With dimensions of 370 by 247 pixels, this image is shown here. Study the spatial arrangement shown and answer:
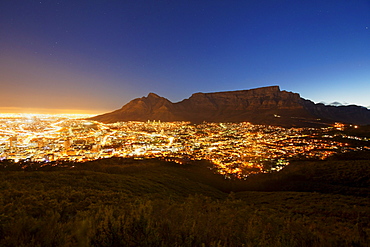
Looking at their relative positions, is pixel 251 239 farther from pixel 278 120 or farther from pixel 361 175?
pixel 278 120

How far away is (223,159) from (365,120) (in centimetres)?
16009

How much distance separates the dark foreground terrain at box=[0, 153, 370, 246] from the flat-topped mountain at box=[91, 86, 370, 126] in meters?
88.8

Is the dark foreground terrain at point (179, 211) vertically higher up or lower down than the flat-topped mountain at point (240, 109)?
lower down

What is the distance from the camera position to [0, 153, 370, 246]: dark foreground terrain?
3029 mm

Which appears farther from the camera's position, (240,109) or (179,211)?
(240,109)

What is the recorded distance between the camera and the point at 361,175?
53.9ft

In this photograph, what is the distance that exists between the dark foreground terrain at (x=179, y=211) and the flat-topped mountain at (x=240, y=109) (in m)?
88.8

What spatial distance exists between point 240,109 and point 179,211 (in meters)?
141

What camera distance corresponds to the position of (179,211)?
5.10 metres

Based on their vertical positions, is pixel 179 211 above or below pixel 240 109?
below

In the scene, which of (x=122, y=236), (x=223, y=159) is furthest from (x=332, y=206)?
(x=223, y=159)

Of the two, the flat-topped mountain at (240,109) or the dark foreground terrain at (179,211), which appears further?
the flat-topped mountain at (240,109)

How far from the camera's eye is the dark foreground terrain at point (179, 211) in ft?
9.94

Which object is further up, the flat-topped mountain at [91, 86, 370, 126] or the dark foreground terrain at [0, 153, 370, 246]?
the flat-topped mountain at [91, 86, 370, 126]
